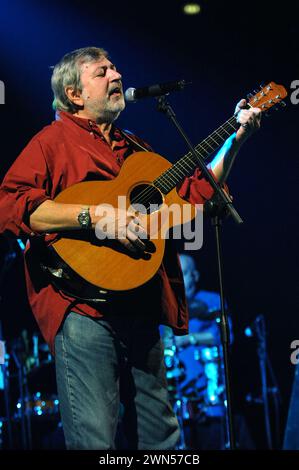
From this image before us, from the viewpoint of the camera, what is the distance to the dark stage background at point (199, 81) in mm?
6590

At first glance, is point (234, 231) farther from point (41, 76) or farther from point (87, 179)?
point (87, 179)

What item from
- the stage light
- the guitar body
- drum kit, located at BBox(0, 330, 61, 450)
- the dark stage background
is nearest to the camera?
the guitar body

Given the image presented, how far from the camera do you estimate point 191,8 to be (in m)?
7.01

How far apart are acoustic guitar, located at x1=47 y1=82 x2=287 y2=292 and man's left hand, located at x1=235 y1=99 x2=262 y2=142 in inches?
2.2

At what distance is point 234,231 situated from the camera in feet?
27.0

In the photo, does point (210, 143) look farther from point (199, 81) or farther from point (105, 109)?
point (199, 81)

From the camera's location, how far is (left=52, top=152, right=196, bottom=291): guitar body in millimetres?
2936

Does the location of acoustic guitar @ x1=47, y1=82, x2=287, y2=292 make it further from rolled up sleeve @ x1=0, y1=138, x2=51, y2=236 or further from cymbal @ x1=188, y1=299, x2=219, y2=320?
cymbal @ x1=188, y1=299, x2=219, y2=320

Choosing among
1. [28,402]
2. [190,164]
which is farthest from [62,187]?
[28,402]

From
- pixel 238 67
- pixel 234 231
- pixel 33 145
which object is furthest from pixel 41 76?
pixel 33 145

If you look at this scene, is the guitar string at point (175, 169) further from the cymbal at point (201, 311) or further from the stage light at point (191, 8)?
the cymbal at point (201, 311)

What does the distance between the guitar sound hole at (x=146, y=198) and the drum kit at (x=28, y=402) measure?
12.3 feet

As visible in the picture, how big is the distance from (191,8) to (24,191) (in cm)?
469

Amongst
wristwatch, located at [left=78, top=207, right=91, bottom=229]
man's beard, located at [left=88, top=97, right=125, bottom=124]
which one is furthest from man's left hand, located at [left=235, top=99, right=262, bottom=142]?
wristwatch, located at [left=78, top=207, right=91, bottom=229]
